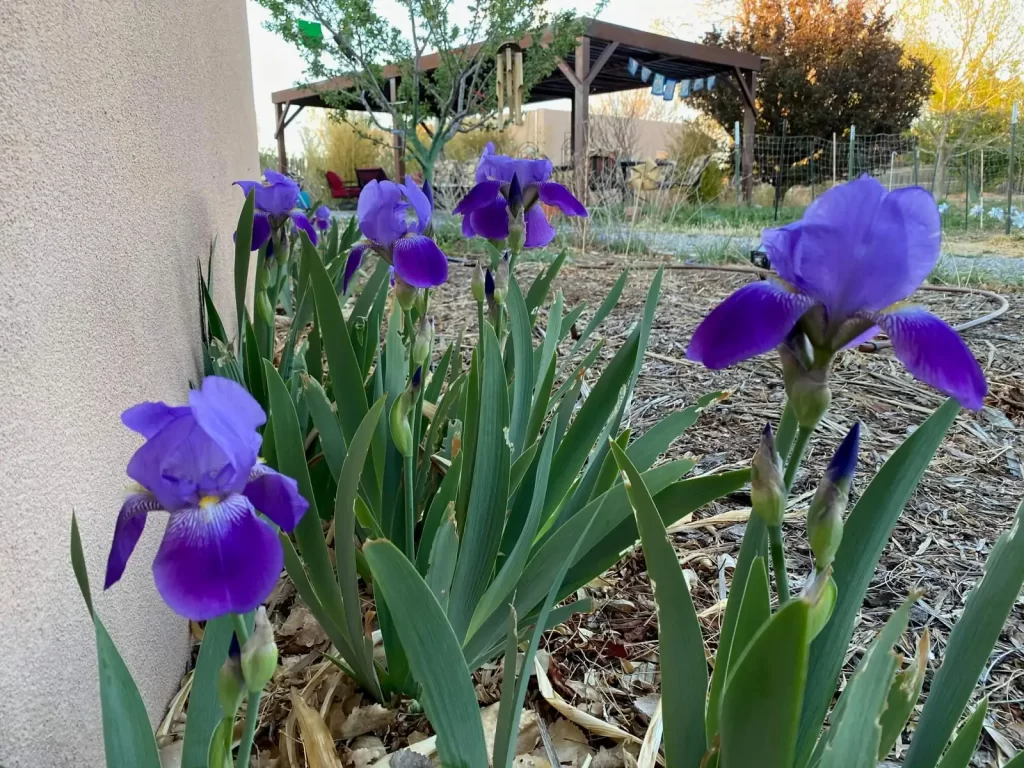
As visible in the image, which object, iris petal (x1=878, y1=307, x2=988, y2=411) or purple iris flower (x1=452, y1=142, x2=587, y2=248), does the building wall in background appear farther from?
iris petal (x1=878, y1=307, x2=988, y2=411)

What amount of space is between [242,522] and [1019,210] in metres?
11.0

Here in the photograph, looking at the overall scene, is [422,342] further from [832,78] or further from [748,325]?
[832,78]

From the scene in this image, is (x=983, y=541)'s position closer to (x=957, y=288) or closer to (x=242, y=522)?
(x=242, y=522)

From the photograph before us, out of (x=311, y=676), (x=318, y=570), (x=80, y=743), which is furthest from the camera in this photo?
(x=311, y=676)

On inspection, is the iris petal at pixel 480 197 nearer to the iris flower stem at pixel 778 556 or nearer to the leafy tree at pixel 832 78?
the iris flower stem at pixel 778 556

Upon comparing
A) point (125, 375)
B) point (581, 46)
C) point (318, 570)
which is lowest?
point (318, 570)

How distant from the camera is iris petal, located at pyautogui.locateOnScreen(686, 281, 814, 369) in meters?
0.54

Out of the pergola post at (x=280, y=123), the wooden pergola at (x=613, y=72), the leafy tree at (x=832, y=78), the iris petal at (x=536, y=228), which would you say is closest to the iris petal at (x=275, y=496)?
the iris petal at (x=536, y=228)

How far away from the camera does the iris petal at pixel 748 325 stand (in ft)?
1.76

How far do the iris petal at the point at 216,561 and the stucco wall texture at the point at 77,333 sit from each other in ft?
1.00

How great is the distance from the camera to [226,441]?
447mm

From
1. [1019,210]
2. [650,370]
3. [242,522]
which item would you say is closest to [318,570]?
[242,522]

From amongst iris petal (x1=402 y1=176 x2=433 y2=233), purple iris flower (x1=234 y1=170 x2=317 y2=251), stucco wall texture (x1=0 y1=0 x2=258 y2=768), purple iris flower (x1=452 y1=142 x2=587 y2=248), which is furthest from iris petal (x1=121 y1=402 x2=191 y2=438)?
purple iris flower (x1=234 y1=170 x2=317 y2=251)

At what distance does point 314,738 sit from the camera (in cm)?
89
